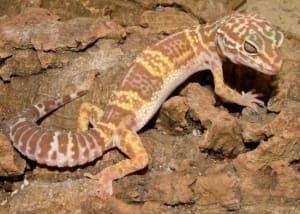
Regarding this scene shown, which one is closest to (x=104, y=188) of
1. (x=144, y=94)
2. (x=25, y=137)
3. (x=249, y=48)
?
(x=25, y=137)

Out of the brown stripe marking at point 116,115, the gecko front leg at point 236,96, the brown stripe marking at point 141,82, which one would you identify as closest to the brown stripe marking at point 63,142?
the brown stripe marking at point 116,115

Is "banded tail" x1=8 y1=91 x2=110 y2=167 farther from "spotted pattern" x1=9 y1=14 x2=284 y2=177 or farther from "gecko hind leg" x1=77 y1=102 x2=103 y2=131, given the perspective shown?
"gecko hind leg" x1=77 y1=102 x2=103 y2=131

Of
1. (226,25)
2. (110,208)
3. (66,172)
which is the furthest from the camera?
(226,25)

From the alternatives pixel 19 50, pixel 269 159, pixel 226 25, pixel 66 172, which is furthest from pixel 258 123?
pixel 19 50

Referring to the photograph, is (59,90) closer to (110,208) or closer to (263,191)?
(110,208)

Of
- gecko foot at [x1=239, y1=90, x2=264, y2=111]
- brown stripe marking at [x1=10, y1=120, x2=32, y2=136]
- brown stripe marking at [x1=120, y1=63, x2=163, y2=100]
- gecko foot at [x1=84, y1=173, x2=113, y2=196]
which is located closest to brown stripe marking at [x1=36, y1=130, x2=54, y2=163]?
brown stripe marking at [x1=10, y1=120, x2=32, y2=136]

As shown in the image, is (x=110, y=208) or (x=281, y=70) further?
(x=281, y=70)

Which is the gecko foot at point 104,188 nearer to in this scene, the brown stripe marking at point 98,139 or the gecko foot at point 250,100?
the brown stripe marking at point 98,139

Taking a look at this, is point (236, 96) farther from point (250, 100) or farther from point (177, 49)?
point (177, 49)
